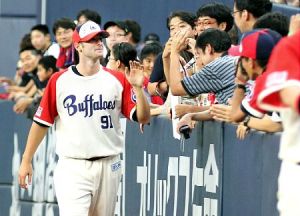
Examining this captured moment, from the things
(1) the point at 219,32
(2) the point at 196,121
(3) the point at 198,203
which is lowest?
(3) the point at 198,203

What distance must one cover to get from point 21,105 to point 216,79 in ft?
19.1

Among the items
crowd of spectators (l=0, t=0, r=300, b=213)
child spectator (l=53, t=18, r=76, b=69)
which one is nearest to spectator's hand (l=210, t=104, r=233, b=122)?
crowd of spectators (l=0, t=0, r=300, b=213)

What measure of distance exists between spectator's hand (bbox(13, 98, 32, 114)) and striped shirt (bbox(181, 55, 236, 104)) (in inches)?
216

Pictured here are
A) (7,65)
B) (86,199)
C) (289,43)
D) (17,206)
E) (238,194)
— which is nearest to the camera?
(289,43)

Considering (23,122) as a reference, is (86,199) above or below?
below

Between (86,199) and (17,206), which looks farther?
(17,206)

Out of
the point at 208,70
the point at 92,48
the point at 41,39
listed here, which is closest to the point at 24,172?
the point at 92,48

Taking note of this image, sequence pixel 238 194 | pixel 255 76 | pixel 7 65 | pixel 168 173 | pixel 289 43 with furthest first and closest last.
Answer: pixel 7 65
pixel 168 173
pixel 238 194
pixel 255 76
pixel 289 43

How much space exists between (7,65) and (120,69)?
9440mm

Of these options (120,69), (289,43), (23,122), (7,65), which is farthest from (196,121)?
(7,65)

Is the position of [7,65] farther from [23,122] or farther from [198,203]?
[198,203]

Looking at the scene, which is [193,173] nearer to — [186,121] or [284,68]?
[186,121]

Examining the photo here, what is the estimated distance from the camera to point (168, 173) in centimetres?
1078

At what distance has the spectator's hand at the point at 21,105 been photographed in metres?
14.6
